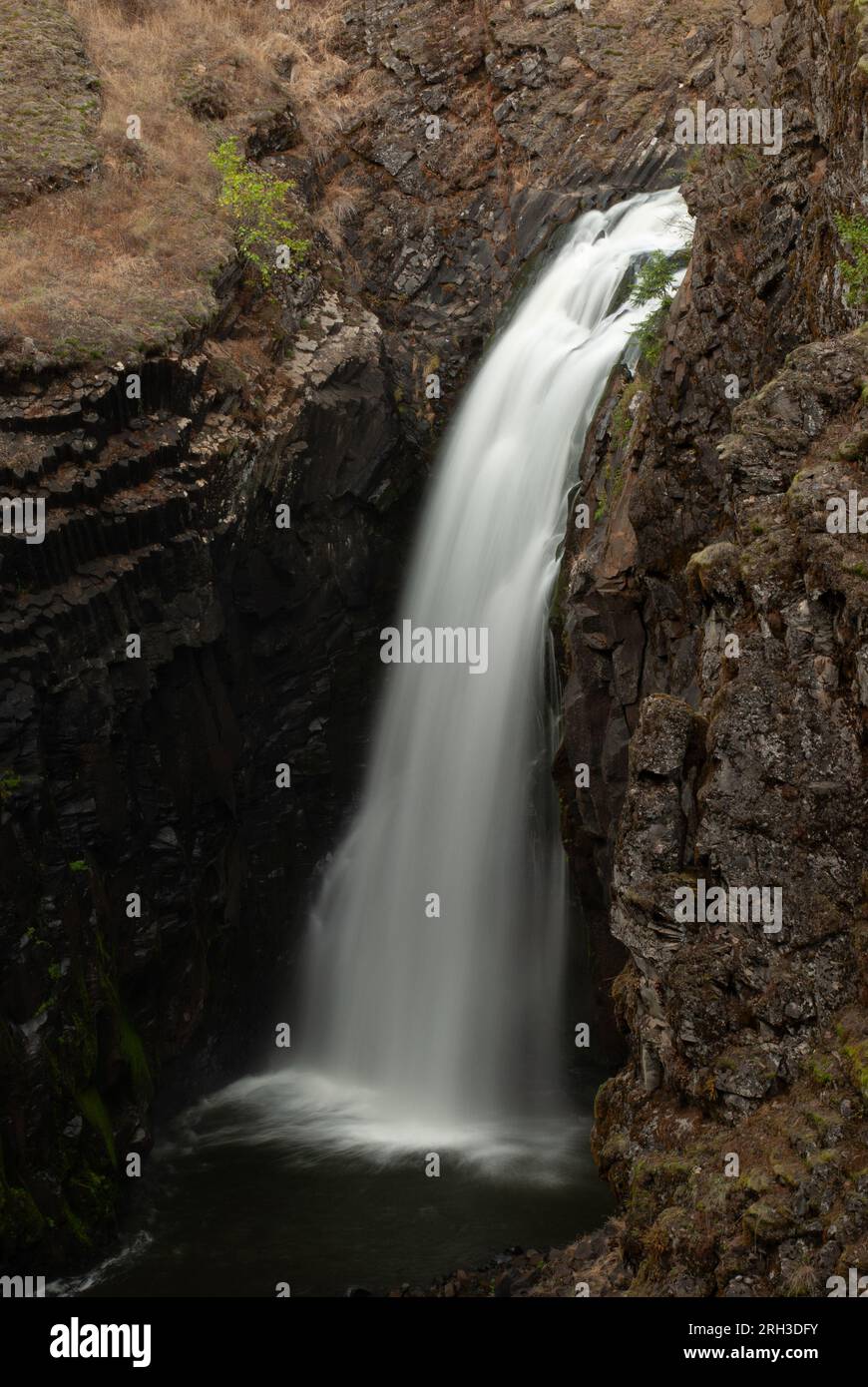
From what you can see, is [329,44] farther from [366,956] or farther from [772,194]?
[366,956]

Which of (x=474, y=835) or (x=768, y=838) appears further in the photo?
(x=474, y=835)

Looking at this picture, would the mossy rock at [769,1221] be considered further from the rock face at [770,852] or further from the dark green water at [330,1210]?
the dark green water at [330,1210]

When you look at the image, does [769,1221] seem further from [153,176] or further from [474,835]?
[153,176]

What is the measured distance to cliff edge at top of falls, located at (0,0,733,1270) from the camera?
17.9 m

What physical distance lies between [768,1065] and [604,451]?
10858 mm

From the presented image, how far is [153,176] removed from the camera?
78.4 ft

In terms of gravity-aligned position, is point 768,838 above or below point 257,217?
below

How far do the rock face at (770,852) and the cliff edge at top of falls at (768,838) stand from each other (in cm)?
2

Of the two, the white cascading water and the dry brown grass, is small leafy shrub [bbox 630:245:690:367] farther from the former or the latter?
the dry brown grass

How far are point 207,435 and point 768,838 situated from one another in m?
13.2

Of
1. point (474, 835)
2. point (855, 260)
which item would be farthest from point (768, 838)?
point (474, 835)

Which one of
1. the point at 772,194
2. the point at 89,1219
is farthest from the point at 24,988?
the point at 772,194

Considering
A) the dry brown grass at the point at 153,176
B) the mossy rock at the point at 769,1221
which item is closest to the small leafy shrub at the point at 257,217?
the dry brown grass at the point at 153,176

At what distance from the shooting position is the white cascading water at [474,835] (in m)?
19.8
